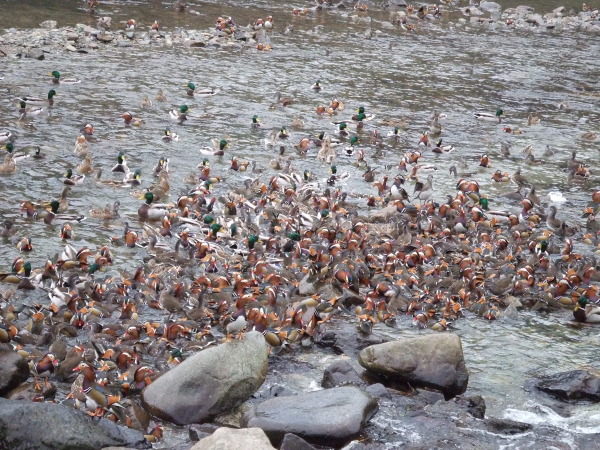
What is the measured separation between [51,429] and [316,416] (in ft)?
10.1

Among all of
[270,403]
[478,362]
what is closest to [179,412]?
[270,403]

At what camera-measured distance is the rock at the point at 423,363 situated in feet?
39.8

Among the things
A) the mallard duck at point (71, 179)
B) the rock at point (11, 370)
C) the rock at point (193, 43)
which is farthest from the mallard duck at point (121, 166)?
the rock at point (193, 43)

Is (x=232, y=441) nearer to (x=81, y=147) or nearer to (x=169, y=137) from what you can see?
(x=81, y=147)

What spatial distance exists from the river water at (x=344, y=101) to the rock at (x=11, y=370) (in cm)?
378

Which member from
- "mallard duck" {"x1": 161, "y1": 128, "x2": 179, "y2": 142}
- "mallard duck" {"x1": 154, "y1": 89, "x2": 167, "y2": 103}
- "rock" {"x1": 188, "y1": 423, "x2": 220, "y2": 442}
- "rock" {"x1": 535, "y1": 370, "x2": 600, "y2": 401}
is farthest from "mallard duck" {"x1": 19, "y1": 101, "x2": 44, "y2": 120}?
"rock" {"x1": 535, "y1": 370, "x2": 600, "y2": 401}

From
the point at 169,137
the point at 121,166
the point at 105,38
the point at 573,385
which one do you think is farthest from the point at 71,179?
the point at 105,38

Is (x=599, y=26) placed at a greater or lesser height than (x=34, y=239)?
greater

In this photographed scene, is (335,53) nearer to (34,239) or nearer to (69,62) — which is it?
(69,62)

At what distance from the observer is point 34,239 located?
1609cm

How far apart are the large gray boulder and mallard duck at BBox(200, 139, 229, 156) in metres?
9.88

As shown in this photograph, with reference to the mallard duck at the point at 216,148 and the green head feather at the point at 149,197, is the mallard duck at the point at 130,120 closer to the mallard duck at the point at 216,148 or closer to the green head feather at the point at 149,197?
the mallard duck at the point at 216,148

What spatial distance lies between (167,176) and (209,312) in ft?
20.5

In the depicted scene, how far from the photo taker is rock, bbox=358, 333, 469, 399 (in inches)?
477
